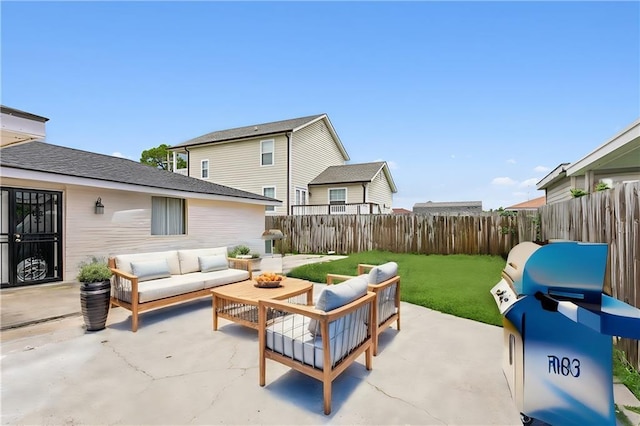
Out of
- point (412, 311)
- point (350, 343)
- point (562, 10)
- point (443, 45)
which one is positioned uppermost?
point (443, 45)

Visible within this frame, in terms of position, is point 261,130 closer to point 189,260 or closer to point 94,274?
point 189,260

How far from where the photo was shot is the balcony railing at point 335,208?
1457 centimetres

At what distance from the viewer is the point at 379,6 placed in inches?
292

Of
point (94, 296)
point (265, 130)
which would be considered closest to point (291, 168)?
point (265, 130)

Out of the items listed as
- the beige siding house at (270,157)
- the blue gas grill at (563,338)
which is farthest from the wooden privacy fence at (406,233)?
the blue gas grill at (563,338)

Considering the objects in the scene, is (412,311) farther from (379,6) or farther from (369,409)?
(379,6)

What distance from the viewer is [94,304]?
13.2 ft

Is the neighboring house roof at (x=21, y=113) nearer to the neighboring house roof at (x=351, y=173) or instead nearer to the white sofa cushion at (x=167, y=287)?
the white sofa cushion at (x=167, y=287)

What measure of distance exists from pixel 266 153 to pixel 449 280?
12.5 m

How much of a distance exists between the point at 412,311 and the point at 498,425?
281 centimetres

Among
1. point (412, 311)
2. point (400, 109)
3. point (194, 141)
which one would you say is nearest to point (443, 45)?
point (400, 109)

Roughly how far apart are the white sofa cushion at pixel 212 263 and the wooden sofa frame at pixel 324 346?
332cm

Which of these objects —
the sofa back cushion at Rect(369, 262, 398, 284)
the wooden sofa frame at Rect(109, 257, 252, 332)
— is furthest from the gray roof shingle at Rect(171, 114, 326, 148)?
the sofa back cushion at Rect(369, 262, 398, 284)

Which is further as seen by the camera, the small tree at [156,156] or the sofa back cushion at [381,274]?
the small tree at [156,156]
